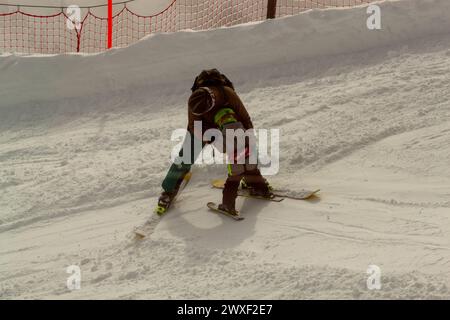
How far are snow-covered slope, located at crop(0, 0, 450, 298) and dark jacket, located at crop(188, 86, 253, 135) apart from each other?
2.43 ft

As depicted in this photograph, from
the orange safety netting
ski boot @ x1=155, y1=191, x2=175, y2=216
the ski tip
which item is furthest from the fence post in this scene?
the ski tip

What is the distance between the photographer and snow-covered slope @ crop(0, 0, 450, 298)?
405 cm

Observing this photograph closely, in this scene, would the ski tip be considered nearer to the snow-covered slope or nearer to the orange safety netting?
the snow-covered slope

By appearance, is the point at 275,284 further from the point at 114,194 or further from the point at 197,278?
the point at 114,194

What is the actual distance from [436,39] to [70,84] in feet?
15.3

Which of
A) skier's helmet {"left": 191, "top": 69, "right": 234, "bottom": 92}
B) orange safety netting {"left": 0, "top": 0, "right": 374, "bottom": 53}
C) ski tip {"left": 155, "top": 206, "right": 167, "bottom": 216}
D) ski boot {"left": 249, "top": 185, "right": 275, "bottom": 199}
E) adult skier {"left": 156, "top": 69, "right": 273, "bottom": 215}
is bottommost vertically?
ski tip {"left": 155, "top": 206, "right": 167, "bottom": 216}

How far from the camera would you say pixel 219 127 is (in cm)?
479

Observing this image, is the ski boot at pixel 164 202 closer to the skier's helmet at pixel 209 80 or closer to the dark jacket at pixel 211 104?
the dark jacket at pixel 211 104

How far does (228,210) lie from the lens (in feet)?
15.6

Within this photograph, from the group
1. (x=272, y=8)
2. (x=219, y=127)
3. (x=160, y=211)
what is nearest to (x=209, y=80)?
(x=219, y=127)

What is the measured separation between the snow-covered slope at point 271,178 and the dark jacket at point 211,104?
29.2 inches

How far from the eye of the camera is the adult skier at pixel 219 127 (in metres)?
4.71

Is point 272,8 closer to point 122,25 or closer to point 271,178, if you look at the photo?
point 122,25
